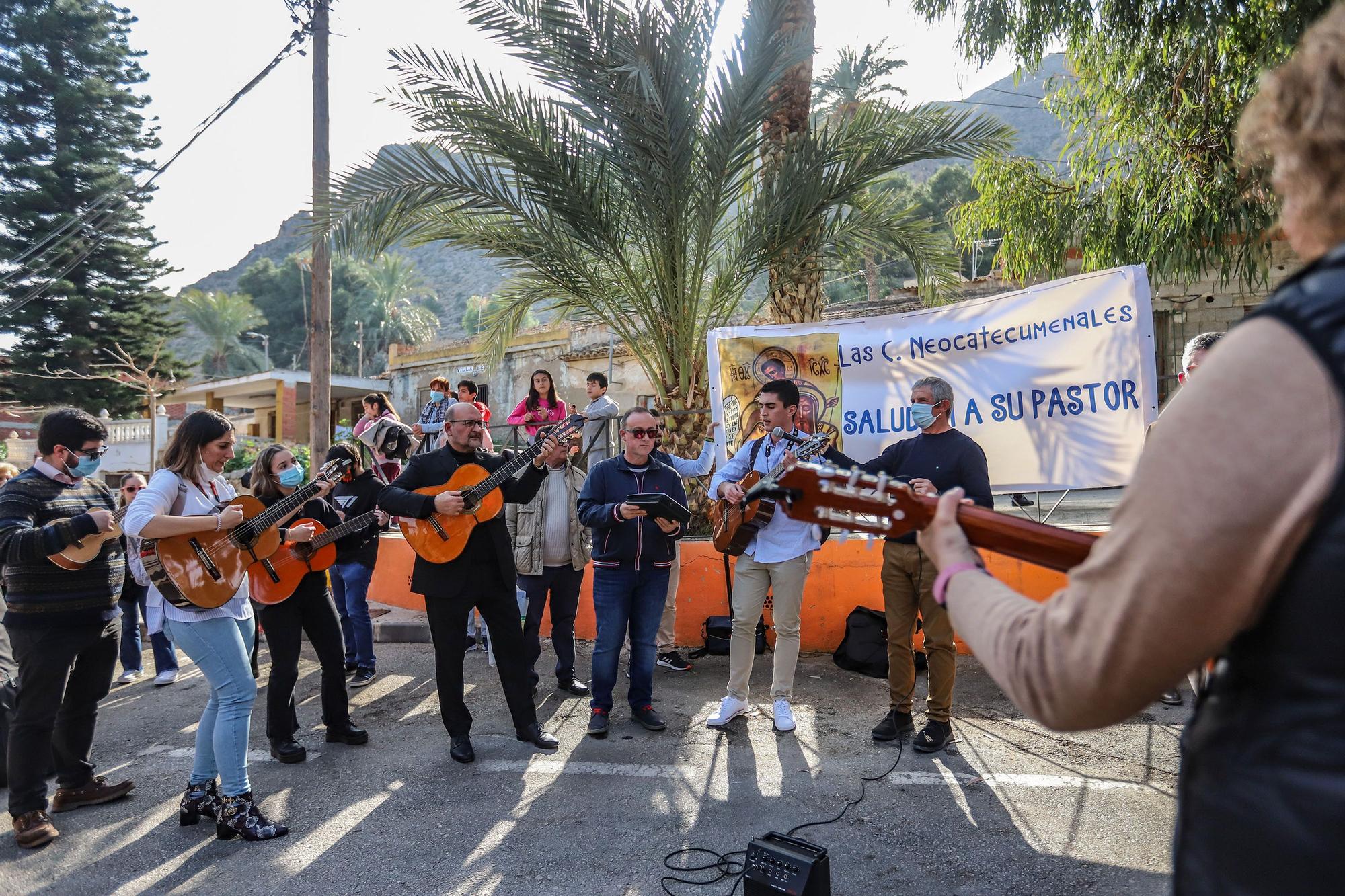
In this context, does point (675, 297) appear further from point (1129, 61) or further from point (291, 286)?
point (291, 286)

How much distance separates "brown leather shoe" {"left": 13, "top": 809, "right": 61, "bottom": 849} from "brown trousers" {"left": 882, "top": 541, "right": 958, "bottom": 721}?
4561 mm

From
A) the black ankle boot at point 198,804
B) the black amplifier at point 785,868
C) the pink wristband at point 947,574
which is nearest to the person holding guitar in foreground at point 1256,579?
the pink wristband at point 947,574

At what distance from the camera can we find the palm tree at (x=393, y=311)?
6069 centimetres

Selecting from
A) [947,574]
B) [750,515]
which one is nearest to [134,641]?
[750,515]

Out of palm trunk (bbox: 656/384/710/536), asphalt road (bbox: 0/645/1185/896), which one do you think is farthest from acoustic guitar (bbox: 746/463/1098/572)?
palm trunk (bbox: 656/384/710/536)

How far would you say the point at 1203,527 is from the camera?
0.92 metres

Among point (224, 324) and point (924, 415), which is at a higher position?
point (224, 324)

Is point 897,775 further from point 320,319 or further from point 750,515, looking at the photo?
point 320,319

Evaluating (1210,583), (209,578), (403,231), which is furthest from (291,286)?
(1210,583)

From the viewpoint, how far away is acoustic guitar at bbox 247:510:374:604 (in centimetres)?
523

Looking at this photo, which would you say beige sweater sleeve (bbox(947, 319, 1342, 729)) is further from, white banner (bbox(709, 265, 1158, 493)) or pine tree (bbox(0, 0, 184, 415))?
pine tree (bbox(0, 0, 184, 415))

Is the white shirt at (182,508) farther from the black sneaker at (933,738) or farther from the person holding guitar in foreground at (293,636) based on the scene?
the black sneaker at (933,738)

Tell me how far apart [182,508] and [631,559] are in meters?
2.67

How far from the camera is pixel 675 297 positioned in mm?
8367
